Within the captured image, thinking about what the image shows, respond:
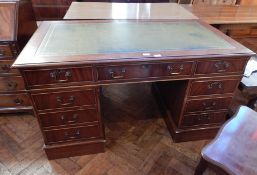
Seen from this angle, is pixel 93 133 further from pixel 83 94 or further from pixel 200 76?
pixel 200 76

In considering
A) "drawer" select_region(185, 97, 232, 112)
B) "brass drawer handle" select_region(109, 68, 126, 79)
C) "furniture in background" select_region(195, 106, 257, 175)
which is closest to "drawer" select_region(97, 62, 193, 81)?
"brass drawer handle" select_region(109, 68, 126, 79)

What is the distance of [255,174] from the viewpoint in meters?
0.79

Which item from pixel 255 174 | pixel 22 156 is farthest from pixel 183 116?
pixel 22 156

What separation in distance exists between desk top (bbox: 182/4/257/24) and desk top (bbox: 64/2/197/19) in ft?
0.54

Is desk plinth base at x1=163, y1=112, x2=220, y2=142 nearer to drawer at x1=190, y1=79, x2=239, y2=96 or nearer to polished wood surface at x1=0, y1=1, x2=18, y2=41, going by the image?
drawer at x1=190, y1=79, x2=239, y2=96

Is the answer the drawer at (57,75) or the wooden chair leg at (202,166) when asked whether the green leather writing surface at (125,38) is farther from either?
the wooden chair leg at (202,166)

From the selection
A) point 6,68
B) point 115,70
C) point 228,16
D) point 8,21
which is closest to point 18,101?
point 6,68

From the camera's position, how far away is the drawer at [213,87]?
4.04ft

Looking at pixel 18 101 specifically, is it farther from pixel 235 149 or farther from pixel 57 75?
pixel 235 149

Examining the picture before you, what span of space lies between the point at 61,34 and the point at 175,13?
1.05 meters

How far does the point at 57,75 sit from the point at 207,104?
3.25 ft

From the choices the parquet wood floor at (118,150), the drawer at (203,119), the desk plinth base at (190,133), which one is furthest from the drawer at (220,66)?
the parquet wood floor at (118,150)

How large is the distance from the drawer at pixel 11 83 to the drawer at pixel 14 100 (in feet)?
0.20

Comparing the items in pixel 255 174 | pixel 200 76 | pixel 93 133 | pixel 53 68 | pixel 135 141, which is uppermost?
pixel 53 68
